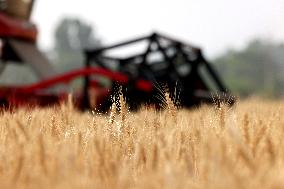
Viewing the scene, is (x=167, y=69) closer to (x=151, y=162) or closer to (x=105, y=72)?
(x=105, y=72)

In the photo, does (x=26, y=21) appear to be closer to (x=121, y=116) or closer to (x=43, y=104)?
(x=43, y=104)

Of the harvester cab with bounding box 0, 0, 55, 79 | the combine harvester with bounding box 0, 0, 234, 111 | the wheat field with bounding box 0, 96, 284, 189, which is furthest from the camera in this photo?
the harvester cab with bounding box 0, 0, 55, 79

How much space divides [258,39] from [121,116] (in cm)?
10747

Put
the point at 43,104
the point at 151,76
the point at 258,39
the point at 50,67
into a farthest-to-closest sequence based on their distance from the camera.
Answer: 1. the point at 258,39
2. the point at 50,67
3. the point at 43,104
4. the point at 151,76

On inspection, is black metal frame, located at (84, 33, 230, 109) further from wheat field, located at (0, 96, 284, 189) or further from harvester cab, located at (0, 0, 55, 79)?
wheat field, located at (0, 96, 284, 189)

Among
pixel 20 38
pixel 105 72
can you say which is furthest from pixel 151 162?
pixel 20 38

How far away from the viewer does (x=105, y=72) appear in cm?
670

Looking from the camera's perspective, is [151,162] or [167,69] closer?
[151,162]

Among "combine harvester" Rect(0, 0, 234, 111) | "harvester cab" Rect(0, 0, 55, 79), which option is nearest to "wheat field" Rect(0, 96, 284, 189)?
"combine harvester" Rect(0, 0, 234, 111)

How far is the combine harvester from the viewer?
22.5 ft

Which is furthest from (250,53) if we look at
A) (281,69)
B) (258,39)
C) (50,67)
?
(50,67)

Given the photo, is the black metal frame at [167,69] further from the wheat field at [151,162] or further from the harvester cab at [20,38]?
the wheat field at [151,162]

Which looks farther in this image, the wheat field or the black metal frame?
the black metal frame

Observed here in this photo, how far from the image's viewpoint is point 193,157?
1.61 meters
